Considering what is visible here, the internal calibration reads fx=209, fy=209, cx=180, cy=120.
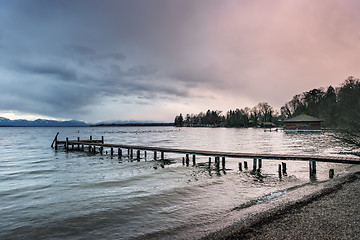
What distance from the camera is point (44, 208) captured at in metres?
9.84

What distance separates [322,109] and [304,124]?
10.9m

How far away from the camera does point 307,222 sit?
6.45m

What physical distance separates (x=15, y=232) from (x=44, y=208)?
2.35 metres

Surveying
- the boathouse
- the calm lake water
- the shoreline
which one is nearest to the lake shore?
the shoreline

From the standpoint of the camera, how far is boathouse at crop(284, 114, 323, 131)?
67062 millimetres

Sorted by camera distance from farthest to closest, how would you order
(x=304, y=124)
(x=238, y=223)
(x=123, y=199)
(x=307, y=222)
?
(x=304, y=124)
(x=123, y=199)
(x=238, y=223)
(x=307, y=222)

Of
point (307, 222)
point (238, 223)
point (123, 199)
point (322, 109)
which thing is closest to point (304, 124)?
point (322, 109)

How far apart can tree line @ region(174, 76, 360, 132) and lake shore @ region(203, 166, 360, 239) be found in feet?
28.1

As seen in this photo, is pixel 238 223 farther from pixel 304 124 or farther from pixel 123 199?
pixel 304 124

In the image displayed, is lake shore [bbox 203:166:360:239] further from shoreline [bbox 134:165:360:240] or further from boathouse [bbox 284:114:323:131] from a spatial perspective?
boathouse [bbox 284:114:323:131]

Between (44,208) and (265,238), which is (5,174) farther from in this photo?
(265,238)

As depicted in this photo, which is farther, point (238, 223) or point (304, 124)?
point (304, 124)

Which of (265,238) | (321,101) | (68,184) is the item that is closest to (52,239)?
(265,238)

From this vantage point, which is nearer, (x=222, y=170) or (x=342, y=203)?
(x=342, y=203)
